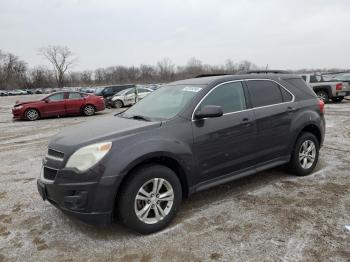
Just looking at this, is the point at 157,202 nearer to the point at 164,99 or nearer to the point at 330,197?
the point at 164,99

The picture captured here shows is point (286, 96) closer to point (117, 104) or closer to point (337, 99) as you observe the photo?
point (337, 99)

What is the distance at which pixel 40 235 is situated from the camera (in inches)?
149

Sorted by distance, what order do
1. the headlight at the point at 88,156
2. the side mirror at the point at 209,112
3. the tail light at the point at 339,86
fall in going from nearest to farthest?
the headlight at the point at 88,156
the side mirror at the point at 209,112
the tail light at the point at 339,86

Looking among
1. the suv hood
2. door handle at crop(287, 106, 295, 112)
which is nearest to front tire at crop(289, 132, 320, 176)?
door handle at crop(287, 106, 295, 112)

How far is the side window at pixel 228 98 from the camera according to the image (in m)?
4.39

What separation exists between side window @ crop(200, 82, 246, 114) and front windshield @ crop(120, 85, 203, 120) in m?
0.20

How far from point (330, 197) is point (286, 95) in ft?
5.51

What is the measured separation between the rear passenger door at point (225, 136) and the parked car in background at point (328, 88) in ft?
47.9

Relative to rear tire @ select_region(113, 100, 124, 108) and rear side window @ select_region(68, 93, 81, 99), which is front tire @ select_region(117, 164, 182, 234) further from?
rear tire @ select_region(113, 100, 124, 108)

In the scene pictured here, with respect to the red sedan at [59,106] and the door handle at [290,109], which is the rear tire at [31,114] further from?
the door handle at [290,109]

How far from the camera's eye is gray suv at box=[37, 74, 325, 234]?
3434mm

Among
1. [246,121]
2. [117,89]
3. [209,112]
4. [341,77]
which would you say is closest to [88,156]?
[209,112]

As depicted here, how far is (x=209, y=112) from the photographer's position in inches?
157

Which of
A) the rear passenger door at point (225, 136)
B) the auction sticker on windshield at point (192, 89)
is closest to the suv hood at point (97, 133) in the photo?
the rear passenger door at point (225, 136)
